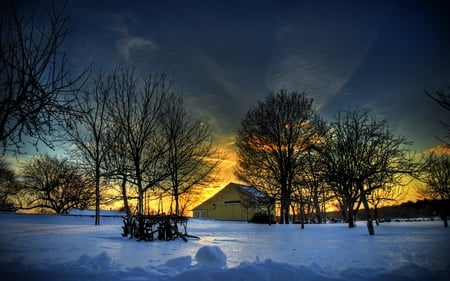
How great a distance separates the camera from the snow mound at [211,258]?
19.9ft

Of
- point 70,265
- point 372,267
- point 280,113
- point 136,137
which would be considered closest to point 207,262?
point 70,265

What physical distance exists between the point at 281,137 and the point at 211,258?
19565 millimetres

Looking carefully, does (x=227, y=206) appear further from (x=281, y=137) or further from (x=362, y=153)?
(x=362, y=153)

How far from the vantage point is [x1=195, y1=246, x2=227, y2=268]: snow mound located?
6.05 metres

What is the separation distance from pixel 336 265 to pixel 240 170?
20.8 metres

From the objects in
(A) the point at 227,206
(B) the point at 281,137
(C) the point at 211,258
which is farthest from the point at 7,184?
(C) the point at 211,258

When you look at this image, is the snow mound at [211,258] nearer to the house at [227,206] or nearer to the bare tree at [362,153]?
the bare tree at [362,153]

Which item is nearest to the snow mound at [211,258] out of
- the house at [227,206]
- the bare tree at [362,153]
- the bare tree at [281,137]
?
the bare tree at [362,153]

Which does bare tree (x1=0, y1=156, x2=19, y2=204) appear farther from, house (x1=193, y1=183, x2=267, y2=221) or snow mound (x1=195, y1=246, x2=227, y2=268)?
snow mound (x1=195, y1=246, x2=227, y2=268)

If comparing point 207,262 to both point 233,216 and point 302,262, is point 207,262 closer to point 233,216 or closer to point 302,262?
point 302,262

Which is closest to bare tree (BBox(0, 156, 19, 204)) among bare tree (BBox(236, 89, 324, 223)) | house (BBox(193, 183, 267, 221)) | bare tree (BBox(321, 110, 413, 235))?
house (BBox(193, 183, 267, 221))

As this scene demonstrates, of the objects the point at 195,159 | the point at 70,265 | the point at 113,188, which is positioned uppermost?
the point at 195,159

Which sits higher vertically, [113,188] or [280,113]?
[280,113]

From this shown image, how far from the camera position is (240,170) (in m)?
27.2
